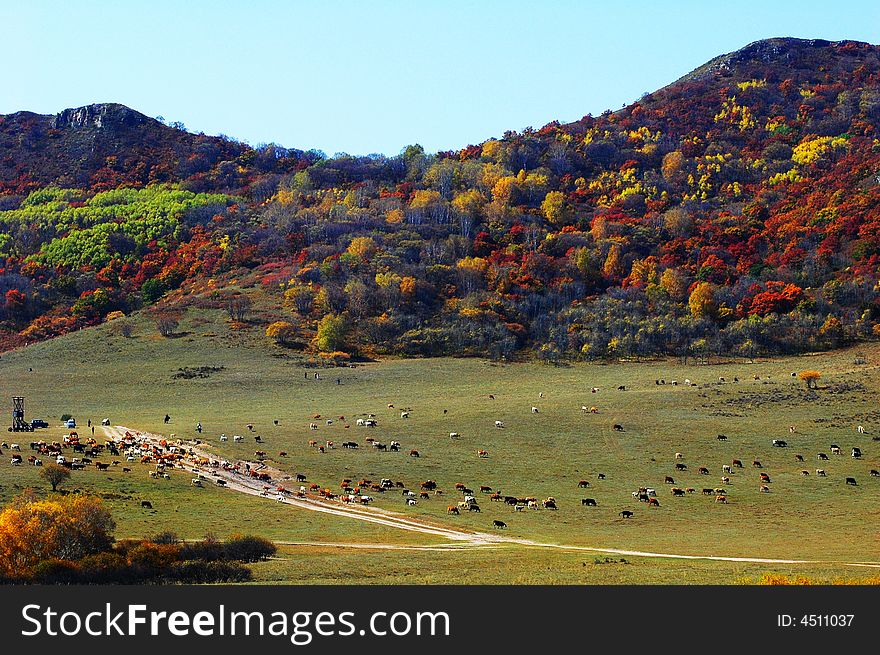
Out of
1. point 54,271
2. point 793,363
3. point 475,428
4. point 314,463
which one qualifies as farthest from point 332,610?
point 54,271

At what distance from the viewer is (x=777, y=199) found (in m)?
195

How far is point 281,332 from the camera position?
144375mm

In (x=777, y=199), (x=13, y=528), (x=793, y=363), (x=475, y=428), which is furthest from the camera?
(x=777, y=199)

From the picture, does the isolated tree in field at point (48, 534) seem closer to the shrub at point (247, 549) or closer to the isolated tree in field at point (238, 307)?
the shrub at point (247, 549)

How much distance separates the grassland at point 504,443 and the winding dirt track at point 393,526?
1368 mm

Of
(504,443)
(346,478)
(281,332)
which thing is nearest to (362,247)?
(281,332)

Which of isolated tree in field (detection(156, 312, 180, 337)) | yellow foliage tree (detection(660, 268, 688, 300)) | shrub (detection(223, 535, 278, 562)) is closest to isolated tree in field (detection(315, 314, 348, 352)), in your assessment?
isolated tree in field (detection(156, 312, 180, 337))

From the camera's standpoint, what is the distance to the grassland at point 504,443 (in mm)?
46469

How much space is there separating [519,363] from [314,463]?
62.4 metres

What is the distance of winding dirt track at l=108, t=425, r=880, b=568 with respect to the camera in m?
45.3

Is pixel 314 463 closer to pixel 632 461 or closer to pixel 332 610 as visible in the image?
pixel 632 461

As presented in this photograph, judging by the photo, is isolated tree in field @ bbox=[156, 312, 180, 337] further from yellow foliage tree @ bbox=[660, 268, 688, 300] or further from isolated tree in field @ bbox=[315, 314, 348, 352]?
yellow foliage tree @ bbox=[660, 268, 688, 300]

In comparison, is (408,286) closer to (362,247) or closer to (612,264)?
(362,247)

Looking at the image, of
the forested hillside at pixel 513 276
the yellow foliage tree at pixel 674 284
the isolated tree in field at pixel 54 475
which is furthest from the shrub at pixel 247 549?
the yellow foliage tree at pixel 674 284
